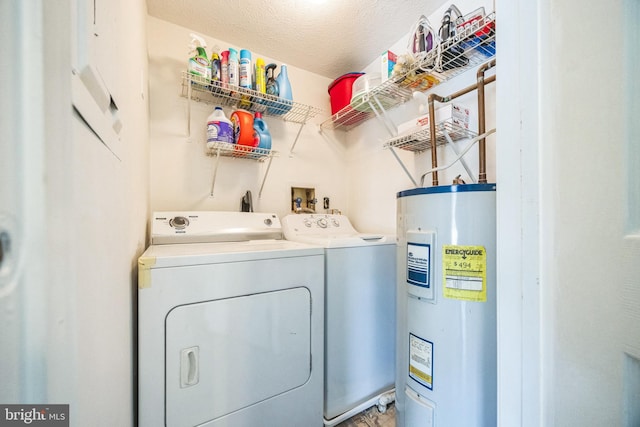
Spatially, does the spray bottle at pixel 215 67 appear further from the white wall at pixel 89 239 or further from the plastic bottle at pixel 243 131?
the white wall at pixel 89 239

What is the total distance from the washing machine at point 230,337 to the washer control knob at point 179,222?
0.32ft

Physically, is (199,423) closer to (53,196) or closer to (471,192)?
(53,196)

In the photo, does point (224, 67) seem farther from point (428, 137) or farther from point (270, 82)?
point (428, 137)

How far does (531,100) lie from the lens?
18.3 inches

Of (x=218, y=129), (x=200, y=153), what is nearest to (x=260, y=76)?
(x=218, y=129)

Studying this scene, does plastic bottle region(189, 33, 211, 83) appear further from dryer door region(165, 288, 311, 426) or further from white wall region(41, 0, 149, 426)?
dryer door region(165, 288, 311, 426)

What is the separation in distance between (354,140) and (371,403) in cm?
218

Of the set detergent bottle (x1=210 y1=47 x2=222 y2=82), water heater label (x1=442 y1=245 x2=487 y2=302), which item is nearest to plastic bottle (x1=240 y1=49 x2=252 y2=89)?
detergent bottle (x1=210 y1=47 x2=222 y2=82)

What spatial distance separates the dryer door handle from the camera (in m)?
0.93

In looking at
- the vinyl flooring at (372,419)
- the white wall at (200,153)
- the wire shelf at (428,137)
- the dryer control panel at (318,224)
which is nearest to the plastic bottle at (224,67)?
the white wall at (200,153)

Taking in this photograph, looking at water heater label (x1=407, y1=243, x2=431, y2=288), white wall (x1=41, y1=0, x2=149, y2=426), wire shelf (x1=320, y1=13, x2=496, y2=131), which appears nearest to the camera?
white wall (x1=41, y1=0, x2=149, y2=426)

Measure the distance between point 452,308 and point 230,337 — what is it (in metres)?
0.93

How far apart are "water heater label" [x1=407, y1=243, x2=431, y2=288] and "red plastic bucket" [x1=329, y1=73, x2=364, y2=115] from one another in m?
1.53

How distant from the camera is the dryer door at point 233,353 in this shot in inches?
36.6
